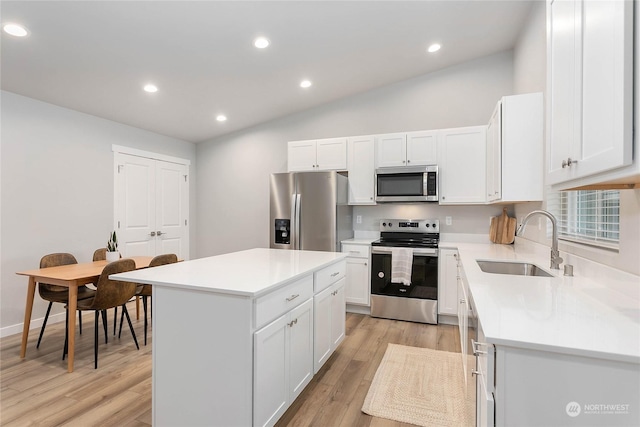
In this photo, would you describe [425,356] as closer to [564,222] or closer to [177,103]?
[564,222]

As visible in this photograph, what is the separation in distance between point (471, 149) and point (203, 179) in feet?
14.3

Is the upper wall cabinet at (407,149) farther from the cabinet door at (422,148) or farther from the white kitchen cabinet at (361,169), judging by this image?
the white kitchen cabinet at (361,169)

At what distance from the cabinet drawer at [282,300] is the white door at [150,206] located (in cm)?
350

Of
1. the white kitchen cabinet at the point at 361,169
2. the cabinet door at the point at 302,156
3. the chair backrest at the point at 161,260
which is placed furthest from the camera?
the cabinet door at the point at 302,156

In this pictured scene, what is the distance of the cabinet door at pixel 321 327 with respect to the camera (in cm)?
230

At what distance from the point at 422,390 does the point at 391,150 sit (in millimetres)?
2712

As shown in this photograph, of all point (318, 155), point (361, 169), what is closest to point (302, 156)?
point (318, 155)

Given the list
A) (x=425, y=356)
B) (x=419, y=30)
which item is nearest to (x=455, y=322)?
(x=425, y=356)

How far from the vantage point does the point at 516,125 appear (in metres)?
2.62

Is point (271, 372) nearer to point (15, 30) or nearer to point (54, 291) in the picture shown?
point (54, 291)

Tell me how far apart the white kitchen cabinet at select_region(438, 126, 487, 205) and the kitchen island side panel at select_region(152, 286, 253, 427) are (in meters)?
3.05

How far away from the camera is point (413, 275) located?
3717mm

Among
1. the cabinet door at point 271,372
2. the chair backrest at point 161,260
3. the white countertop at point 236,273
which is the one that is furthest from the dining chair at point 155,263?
the cabinet door at point 271,372

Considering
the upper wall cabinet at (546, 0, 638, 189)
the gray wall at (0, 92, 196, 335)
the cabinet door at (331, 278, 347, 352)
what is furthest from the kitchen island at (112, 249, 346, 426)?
the gray wall at (0, 92, 196, 335)
